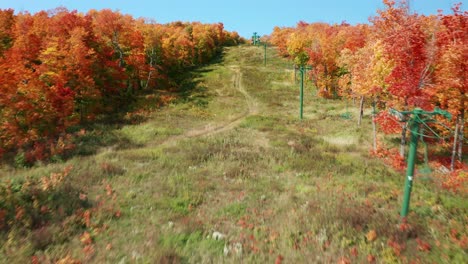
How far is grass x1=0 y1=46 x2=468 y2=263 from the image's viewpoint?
335 inches

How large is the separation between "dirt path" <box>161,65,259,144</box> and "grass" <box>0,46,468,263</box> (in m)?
5.23

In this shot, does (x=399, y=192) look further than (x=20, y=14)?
No

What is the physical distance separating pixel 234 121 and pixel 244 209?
92.1ft

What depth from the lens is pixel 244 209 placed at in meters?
12.1

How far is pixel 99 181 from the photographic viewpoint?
49.4 feet

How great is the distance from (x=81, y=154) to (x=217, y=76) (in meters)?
54.3

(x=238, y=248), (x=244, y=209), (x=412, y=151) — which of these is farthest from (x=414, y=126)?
(x=244, y=209)

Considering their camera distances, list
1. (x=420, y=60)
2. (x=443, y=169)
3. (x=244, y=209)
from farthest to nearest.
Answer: (x=443, y=169) → (x=420, y=60) → (x=244, y=209)

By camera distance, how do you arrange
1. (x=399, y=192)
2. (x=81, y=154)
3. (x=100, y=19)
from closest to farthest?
1. (x=399, y=192)
2. (x=81, y=154)
3. (x=100, y=19)

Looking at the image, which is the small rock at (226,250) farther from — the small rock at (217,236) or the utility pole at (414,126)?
the utility pole at (414,126)

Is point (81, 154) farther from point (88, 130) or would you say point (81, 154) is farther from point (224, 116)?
point (224, 116)

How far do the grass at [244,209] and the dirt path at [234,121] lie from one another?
5.23m

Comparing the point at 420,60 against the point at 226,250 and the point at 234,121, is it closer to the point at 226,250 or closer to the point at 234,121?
the point at 226,250

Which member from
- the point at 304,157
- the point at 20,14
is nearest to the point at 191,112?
the point at 304,157
